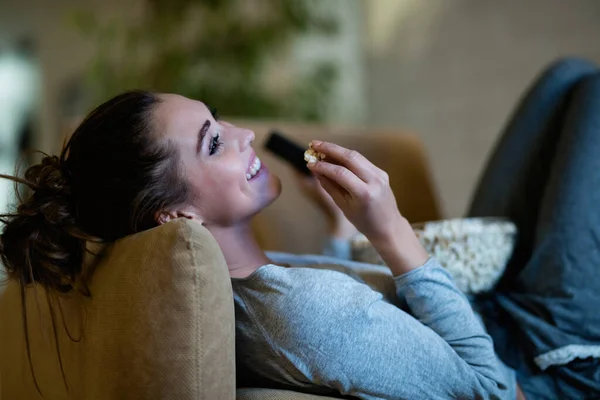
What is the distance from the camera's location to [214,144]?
81cm

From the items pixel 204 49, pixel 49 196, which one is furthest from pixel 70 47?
pixel 49 196

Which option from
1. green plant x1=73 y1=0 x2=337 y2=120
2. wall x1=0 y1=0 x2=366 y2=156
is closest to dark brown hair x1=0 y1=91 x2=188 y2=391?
green plant x1=73 y1=0 x2=337 y2=120

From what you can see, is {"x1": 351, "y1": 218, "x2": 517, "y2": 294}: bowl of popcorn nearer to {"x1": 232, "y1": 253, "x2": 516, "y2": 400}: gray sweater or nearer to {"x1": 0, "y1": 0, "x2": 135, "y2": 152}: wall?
{"x1": 232, "y1": 253, "x2": 516, "y2": 400}: gray sweater

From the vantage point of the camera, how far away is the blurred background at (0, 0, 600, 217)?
1975 millimetres

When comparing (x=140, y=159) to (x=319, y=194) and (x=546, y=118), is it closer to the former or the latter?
(x=319, y=194)

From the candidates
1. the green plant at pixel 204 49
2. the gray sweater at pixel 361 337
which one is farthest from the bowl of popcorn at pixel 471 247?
the green plant at pixel 204 49

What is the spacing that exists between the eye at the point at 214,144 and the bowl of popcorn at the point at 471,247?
391 millimetres

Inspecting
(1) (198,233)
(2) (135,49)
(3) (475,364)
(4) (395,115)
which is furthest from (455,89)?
(1) (198,233)

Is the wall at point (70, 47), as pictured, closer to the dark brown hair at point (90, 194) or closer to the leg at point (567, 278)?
the leg at point (567, 278)

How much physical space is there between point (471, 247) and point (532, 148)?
1.01 ft

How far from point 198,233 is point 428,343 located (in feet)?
1.09

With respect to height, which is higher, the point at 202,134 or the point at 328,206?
the point at 202,134

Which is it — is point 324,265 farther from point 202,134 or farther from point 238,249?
point 202,134

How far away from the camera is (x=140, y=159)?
0.76 m
